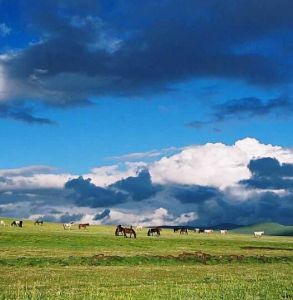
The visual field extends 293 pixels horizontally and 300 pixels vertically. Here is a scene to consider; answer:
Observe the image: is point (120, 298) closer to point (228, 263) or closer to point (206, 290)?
point (206, 290)

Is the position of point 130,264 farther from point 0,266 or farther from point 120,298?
point 120,298

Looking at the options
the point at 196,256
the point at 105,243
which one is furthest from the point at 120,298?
the point at 105,243

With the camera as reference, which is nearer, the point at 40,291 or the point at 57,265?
the point at 40,291

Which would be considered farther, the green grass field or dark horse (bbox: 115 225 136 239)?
dark horse (bbox: 115 225 136 239)

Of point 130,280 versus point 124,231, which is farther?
point 124,231

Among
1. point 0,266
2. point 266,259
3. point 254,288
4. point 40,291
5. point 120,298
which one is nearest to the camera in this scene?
point 120,298

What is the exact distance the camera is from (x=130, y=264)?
53406 millimetres

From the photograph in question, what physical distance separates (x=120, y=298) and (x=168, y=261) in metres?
28.3

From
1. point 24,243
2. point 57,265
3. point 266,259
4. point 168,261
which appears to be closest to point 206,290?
point 57,265

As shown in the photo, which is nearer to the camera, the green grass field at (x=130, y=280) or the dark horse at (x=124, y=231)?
the green grass field at (x=130, y=280)

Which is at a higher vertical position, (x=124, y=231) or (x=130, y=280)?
(x=124, y=231)

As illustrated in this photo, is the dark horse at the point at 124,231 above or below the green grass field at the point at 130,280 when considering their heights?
above

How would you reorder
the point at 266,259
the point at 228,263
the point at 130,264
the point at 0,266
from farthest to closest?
the point at 266,259
the point at 228,263
the point at 130,264
the point at 0,266

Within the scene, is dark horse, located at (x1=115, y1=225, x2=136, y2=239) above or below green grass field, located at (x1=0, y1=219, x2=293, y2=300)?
above
